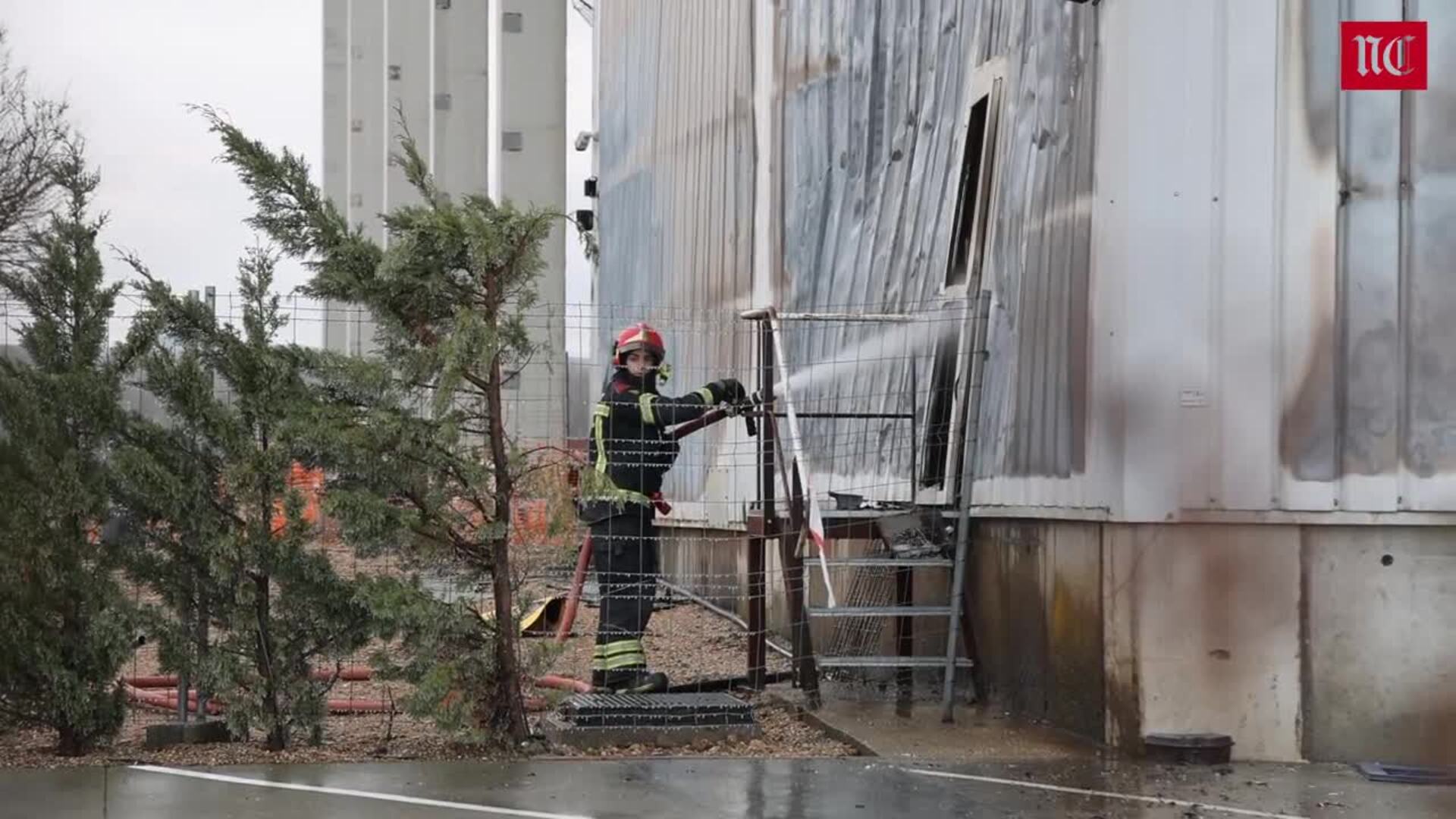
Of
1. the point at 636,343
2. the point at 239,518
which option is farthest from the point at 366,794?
the point at 636,343

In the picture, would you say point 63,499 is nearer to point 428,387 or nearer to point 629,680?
point 428,387

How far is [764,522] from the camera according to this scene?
9875 millimetres

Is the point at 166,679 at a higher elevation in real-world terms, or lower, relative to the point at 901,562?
lower

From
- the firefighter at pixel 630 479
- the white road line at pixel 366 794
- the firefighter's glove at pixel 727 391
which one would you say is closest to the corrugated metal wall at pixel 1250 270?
the firefighter's glove at pixel 727 391

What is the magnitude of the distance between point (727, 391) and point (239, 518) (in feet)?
8.34

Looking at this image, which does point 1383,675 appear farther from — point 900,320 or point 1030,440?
point 900,320

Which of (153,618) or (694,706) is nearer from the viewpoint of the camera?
(153,618)

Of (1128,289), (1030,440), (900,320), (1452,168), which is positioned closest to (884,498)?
(900,320)

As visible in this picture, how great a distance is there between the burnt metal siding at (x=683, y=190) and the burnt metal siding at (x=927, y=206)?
119 centimetres

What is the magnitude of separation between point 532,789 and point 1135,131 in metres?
3.75

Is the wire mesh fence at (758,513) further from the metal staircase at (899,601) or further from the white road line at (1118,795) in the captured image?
the white road line at (1118,795)

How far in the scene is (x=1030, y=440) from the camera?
29.3ft

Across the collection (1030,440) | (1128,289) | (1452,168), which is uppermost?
(1452,168)

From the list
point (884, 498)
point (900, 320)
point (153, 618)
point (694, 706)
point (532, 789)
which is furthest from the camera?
point (884, 498)
